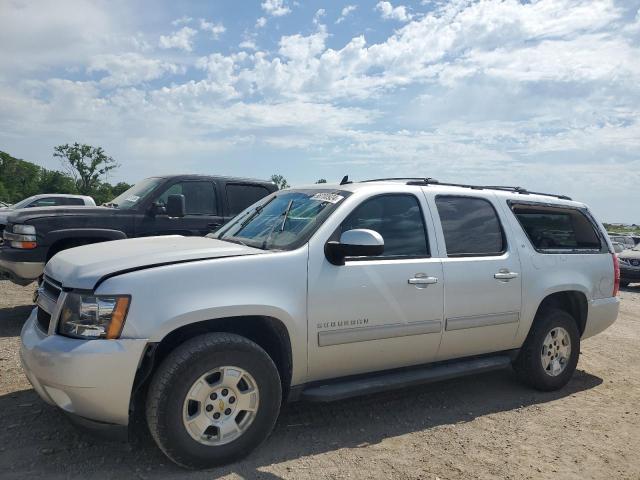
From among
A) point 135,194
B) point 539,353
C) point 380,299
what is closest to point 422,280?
point 380,299

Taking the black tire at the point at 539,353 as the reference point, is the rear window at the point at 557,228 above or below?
above

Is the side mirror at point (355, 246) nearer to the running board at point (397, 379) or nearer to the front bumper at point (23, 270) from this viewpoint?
the running board at point (397, 379)

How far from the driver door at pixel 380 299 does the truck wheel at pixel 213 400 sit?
1.49 feet

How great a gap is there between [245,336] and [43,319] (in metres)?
1.29

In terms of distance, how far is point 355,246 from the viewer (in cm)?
366

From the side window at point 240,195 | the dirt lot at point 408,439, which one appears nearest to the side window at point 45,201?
the side window at point 240,195

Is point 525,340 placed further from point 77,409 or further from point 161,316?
point 77,409

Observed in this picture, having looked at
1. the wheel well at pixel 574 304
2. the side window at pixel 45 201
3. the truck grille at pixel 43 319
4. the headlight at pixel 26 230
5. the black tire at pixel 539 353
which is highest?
the side window at pixel 45 201

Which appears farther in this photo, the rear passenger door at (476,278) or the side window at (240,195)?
the side window at (240,195)

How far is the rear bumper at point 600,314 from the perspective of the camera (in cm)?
546

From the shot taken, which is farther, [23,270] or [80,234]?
[80,234]

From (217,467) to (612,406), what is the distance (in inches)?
142

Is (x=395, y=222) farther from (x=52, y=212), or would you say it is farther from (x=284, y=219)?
(x=52, y=212)

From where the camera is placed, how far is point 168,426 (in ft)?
10.4
